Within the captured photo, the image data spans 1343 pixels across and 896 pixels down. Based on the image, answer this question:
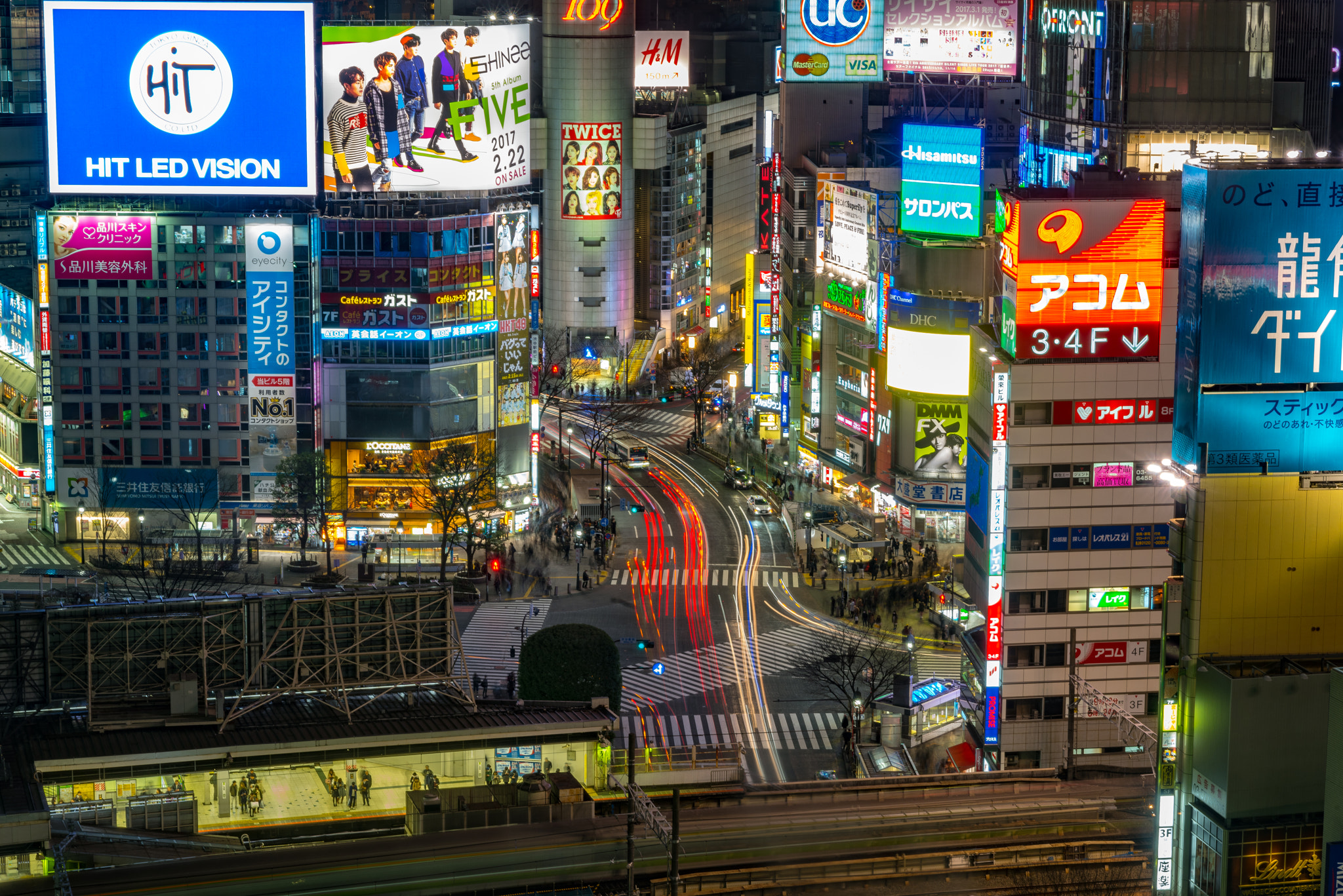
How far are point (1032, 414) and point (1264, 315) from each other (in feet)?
99.0

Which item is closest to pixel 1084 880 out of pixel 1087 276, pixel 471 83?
pixel 1087 276

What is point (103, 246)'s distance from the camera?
121 metres

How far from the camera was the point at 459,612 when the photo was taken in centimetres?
11269

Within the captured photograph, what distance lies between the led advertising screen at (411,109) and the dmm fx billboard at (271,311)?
199 inches

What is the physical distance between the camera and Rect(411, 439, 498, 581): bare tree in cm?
11950

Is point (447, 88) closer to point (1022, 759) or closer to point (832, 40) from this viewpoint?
point (832, 40)

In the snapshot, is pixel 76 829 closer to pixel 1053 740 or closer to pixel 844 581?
pixel 1053 740

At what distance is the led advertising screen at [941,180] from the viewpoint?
389ft

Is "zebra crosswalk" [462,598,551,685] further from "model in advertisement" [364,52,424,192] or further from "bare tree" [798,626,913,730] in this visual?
"model in advertisement" [364,52,424,192]

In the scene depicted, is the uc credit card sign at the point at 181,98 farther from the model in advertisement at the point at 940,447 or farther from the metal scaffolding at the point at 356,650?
the metal scaffolding at the point at 356,650

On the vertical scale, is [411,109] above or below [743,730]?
above

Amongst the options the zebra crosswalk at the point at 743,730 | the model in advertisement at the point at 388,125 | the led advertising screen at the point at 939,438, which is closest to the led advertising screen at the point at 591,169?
the model in advertisement at the point at 388,125

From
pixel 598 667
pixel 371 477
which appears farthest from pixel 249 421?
pixel 598 667

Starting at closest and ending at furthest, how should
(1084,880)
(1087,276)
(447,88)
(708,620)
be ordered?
(1084,880), (1087,276), (708,620), (447,88)
